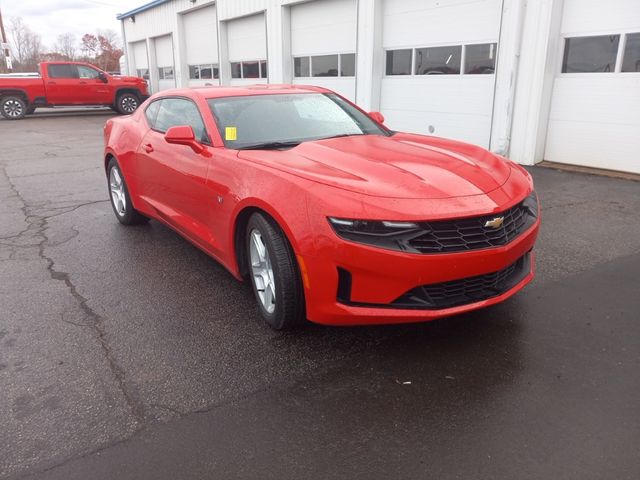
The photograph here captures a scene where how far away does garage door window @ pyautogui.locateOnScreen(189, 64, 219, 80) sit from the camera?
19047 millimetres

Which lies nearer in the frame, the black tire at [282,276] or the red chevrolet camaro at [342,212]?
the red chevrolet camaro at [342,212]

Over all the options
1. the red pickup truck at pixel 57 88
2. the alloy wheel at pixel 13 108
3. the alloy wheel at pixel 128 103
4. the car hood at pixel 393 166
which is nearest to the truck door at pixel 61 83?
the red pickup truck at pixel 57 88

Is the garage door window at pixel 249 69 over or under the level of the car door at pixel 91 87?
over

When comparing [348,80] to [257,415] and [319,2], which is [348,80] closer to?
[319,2]

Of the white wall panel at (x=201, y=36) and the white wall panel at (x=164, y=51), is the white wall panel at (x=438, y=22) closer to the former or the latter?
the white wall panel at (x=201, y=36)

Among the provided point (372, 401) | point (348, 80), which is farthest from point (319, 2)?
point (372, 401)

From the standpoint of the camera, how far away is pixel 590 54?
8312mm

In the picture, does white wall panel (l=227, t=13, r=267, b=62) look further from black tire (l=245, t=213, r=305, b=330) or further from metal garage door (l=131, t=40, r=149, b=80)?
black tire (l=245, t=213, r=305, b=330)

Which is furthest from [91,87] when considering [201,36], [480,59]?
[480,59]

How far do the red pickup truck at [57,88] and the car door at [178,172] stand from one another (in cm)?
1727

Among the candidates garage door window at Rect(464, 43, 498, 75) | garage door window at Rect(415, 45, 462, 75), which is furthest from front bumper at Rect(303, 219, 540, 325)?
garage door window at Rect(415, 45, 462, 75)

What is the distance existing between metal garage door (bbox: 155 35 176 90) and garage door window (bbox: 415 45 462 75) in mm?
14334

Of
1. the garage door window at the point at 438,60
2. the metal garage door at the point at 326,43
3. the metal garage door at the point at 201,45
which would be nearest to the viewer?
the garage door window at the point at 438,60

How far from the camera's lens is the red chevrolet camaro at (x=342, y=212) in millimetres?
2730
